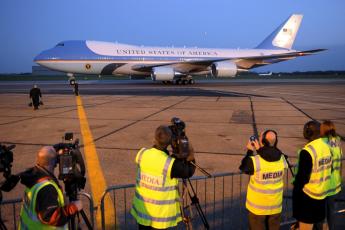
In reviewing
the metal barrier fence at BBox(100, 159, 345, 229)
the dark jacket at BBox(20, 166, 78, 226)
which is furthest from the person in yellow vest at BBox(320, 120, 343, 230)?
the dark jacket at BBox(20, 166, 78, 226)

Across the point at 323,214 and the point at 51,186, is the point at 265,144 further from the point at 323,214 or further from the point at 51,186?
the point at 51,186

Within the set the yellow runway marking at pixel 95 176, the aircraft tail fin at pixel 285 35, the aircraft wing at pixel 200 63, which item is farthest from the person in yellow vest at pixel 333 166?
the aircraft tail fin at pixel 285 35

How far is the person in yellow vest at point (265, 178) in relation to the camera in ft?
11.5

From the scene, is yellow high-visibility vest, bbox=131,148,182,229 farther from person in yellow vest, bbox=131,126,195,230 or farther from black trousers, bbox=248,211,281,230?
black trousers, bbox=248,211,281,230

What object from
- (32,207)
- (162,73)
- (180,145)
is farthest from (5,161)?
(162,73)

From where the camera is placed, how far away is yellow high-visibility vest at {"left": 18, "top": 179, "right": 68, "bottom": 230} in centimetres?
261

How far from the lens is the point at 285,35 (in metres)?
41.2

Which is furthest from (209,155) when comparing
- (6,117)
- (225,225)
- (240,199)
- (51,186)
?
(6,117)

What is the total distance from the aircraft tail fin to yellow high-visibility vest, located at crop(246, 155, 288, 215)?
4111cm

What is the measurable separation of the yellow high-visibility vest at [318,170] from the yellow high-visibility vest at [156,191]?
5.71ft

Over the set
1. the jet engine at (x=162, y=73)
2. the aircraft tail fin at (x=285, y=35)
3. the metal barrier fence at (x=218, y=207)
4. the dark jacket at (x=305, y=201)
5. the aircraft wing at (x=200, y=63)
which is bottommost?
the metal barrier fence at (x=218, y=207)

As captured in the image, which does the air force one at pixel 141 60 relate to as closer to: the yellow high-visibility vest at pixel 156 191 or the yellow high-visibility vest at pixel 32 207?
the yellow high-visibility vest at pixel 156 191

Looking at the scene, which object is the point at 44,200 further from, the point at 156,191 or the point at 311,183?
the point at 311,183

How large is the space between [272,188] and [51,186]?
249 cm
